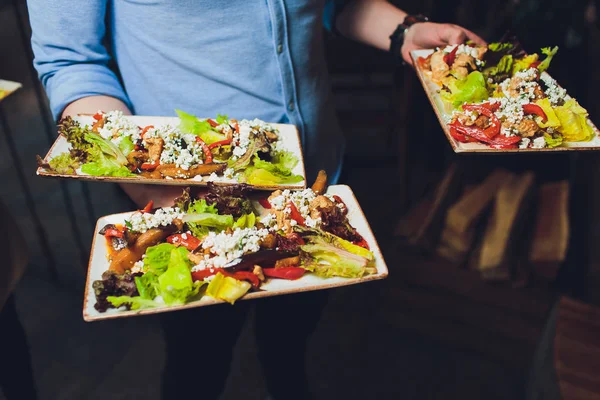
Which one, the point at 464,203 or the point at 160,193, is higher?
the point at 160,193

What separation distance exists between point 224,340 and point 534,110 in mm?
1457

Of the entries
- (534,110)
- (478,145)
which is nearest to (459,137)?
(478,145)

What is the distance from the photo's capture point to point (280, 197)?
1650 millimetres

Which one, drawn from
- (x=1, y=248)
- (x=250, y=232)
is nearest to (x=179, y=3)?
(x=250, y=232)

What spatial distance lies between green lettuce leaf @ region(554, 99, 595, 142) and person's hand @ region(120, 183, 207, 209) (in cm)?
127

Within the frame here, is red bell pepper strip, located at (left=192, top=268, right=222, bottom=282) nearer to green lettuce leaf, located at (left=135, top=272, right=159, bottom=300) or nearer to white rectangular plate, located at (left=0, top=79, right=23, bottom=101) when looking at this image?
green lettuce leaf, located at (left=135, top=272, right=159, bottom=300)

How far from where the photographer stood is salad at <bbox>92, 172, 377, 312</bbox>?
4.64ft

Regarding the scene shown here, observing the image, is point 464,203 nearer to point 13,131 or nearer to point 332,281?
point 332,281

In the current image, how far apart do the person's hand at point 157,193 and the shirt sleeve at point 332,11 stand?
109cm

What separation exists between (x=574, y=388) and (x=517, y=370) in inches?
44.3

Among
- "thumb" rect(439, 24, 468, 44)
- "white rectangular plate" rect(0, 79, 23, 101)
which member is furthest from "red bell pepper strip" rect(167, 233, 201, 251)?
"white rectangular plate" rect(0, 79, 23, 101)

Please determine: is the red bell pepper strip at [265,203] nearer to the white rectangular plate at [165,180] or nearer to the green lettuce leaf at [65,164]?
the white rectangular plate at [165,180]

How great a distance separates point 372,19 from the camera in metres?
A: 2.30

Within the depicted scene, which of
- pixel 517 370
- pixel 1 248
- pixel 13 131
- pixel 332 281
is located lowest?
pixel 517 370
